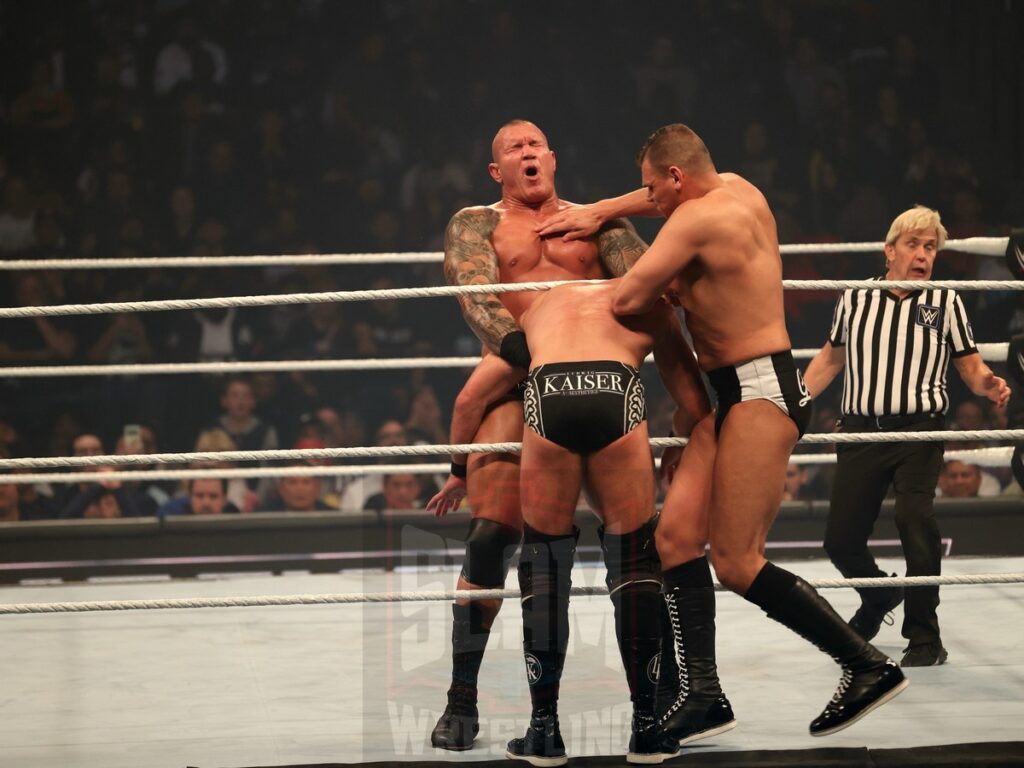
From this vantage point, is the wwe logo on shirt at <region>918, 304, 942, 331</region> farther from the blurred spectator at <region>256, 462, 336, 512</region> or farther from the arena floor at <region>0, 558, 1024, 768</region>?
the blurred spectator at <region>256, 462, 336, 512</region>

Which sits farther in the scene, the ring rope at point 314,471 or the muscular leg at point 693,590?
the ring rope at point 314,471

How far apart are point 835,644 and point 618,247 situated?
952 millimetres


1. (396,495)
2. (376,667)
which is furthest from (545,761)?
(396,495)

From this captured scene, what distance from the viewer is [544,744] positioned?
233 cm

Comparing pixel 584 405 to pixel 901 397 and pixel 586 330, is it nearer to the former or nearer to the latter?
pixel 586 330

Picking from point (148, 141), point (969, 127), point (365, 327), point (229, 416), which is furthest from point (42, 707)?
point (969, 127)

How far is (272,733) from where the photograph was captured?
2607 millimetres

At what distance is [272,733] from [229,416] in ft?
10.0

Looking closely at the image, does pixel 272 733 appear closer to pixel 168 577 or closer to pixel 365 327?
pixel 168 577

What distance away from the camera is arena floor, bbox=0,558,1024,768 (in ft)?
8.23

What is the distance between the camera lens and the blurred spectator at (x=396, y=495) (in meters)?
5.12

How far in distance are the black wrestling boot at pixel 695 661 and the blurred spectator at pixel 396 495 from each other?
8.99 feet

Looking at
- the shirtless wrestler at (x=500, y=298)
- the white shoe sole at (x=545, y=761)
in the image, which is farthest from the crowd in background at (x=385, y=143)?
the white shoe sole at (x=545, y=761)

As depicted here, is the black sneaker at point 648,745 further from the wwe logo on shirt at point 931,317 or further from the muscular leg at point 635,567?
the wwe logo on shirt at point 931,317
